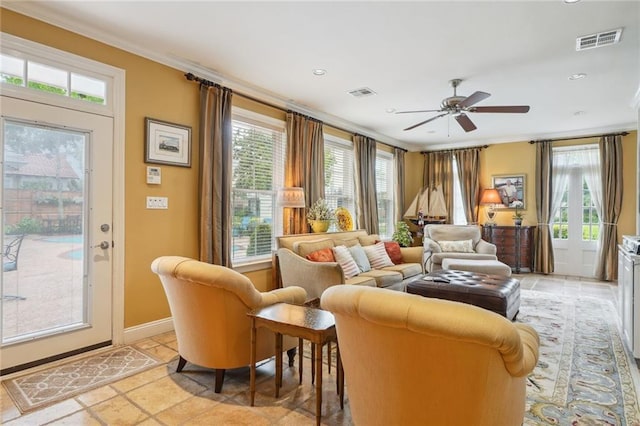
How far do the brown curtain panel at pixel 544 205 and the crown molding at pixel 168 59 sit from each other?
397cm

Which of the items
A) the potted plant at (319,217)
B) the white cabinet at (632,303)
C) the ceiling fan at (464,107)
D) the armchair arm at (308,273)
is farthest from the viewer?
the potted plant at (319,217)

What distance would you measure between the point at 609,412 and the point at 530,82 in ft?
11.1

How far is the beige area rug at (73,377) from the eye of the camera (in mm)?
2258

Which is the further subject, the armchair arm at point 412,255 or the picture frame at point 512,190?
the picture frame at point 512,190

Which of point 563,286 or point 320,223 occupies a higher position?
point 320,223

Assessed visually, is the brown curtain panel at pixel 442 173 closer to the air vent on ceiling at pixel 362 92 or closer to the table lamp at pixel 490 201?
the table lamp at pixel 490 201

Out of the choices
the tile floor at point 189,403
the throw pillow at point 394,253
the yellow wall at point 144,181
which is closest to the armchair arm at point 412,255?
the throw pillow at point 394,253

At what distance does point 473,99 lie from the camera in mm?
3453

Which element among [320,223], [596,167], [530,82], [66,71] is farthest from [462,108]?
[596,167]

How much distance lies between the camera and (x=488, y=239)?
275 inches

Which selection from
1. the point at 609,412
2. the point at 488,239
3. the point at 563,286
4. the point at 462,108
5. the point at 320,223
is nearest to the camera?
the point at 609,412

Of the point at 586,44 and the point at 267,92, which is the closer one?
the point at 586,44

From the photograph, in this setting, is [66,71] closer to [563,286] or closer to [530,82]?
[530,82]

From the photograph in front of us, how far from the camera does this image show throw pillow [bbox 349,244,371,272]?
445cm
